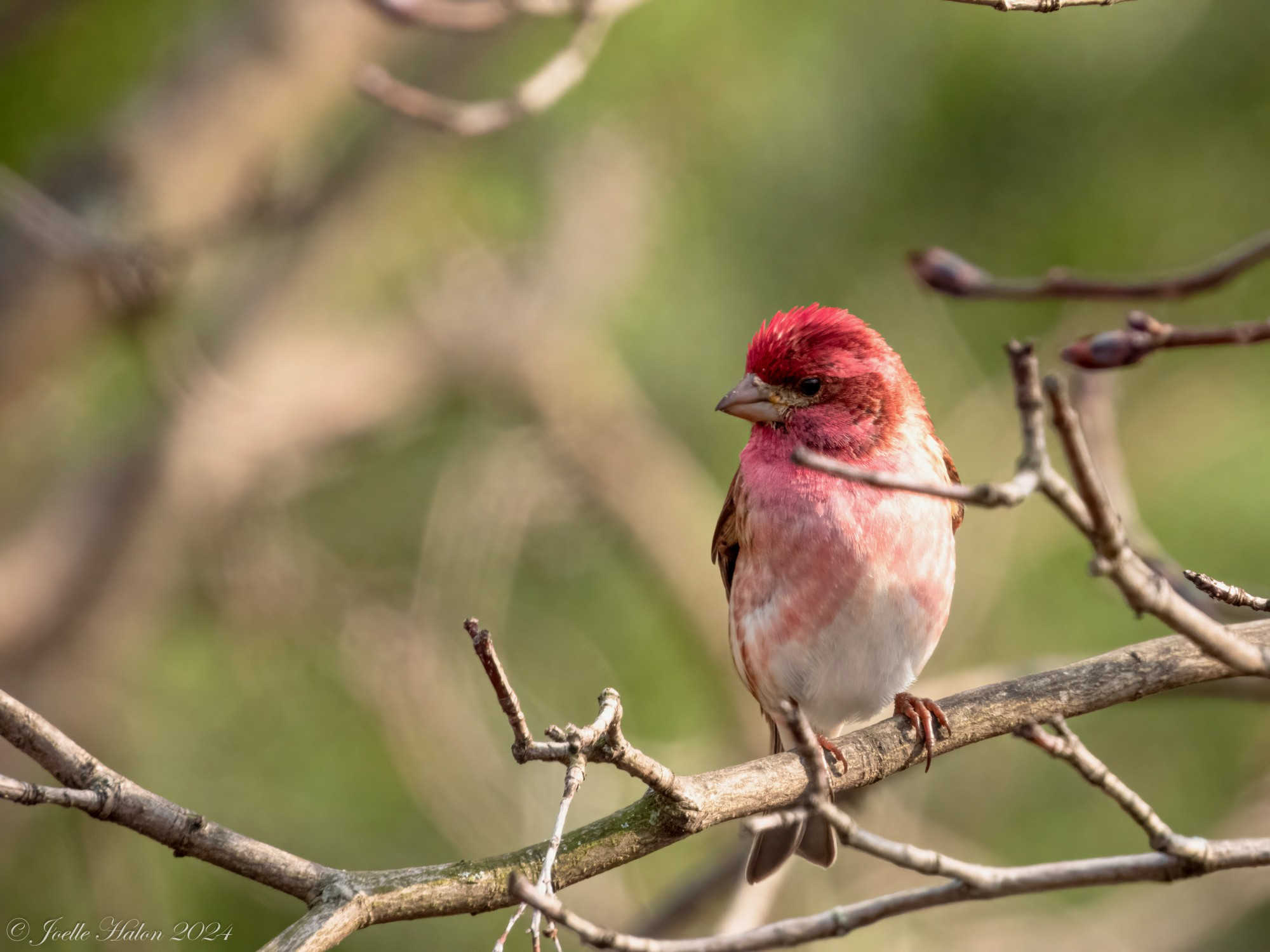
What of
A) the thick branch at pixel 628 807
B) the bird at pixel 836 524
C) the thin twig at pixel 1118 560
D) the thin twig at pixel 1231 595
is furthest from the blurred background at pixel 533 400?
the thin twig at pixel 1118 560

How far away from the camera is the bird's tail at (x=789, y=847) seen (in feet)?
14.6

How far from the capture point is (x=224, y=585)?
8.13 m

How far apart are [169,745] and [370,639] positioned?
5.31ft

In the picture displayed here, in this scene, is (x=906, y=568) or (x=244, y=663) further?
(x=244, y=663)

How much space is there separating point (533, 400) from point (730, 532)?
3791mm

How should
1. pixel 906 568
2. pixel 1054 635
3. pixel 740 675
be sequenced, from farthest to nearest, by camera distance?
pixel 1054 635 → pixel 740 675 → pixel 906 568

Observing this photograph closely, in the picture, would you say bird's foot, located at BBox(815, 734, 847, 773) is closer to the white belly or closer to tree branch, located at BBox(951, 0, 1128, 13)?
the white belly

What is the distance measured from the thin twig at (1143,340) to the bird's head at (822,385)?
1.99 m

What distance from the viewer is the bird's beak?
13.4ft

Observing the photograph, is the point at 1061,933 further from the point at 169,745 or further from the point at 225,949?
the point at 169,745

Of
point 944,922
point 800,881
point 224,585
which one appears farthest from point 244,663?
point 944,922

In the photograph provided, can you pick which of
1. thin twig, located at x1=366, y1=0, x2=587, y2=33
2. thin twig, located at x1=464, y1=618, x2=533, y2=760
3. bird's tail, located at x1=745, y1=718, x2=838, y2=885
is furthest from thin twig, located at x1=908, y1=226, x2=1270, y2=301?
bird's tail, located at x1=745, y1=718, x2=838, y2=885

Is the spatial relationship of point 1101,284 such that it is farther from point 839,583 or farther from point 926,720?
point 839,583

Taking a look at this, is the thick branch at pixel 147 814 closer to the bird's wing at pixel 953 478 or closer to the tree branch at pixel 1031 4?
the tree branch at pixel 1031 4
